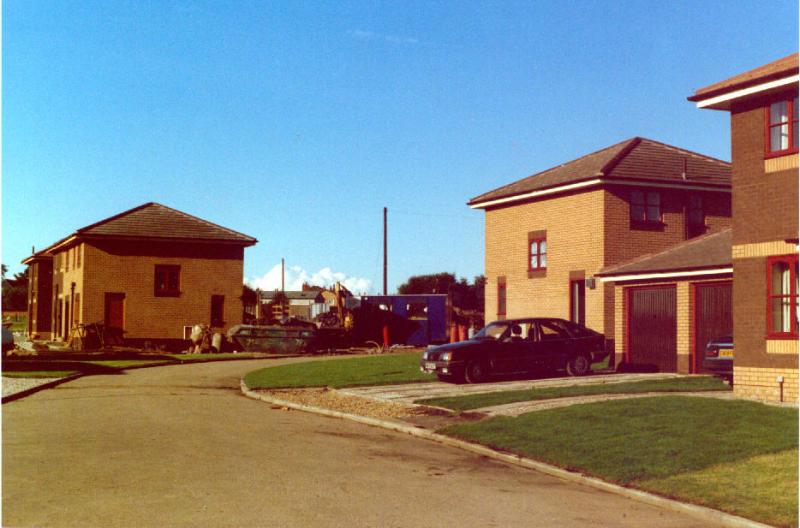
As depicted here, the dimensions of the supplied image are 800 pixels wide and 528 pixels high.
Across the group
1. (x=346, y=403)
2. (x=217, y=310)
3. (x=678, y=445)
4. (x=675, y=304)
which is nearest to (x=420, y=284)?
(x=217, y=310)

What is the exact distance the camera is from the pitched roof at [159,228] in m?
45.1

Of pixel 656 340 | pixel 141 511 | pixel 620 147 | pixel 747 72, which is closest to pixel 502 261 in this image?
pixel 620 147

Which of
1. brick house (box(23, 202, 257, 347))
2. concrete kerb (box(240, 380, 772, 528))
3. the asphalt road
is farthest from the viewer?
brick house (box(23, 202, 257, 347))

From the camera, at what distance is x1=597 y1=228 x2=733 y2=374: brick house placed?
908 inches

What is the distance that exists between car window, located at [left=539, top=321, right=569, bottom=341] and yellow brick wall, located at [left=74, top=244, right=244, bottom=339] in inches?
1030

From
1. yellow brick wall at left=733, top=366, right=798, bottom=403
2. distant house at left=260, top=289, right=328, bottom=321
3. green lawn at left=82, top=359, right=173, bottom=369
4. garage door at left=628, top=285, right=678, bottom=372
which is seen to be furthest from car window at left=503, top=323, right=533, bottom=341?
distant house at left=260, top=289, right=328, bottom=321

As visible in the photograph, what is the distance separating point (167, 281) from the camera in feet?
150

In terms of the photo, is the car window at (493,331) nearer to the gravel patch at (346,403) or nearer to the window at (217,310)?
the gravel patch at (346,403)

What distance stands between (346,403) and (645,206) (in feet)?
52.3

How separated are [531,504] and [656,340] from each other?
56.6ft

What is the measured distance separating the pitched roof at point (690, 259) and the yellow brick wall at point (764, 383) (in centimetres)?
526

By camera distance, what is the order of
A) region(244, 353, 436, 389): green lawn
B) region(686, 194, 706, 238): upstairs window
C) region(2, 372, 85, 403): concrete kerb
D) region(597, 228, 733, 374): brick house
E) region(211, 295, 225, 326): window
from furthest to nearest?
1. region(211, 295, 225, 326): window
2. region(686, 194, 706, 238): upstairs window
3. region(597, 228, 733, 374): brick house
4. region(244, 353, 436, 389): green lawn
5. region(2, 372, 85, 403): concrete kerb

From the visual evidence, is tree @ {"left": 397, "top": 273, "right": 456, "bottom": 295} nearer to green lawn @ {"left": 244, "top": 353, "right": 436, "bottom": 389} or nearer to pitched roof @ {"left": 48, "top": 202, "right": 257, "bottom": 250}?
pitched roof @ {"left": 48, "top": 202, "right": 257, "bottom": 250}

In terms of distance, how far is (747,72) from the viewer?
1703cm
